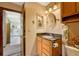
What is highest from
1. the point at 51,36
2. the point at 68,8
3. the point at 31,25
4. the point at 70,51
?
the point at 68,8

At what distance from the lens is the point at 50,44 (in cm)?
161

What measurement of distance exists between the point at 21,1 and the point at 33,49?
48 cm

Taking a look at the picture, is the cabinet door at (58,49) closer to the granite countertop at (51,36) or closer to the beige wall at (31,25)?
the granite countertop at (51,36)

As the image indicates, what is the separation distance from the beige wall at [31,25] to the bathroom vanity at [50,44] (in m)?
0.05

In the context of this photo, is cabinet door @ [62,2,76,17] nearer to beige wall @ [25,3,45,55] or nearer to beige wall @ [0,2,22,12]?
beige wall @ [25,3,45,55]

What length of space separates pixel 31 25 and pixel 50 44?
26cm

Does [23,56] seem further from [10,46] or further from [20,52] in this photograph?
[10,46]

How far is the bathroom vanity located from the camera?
1605 millimetres

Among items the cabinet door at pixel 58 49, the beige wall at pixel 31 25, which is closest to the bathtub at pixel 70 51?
the cabinet door at pixel 58 49

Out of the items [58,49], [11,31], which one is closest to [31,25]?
[11,31]

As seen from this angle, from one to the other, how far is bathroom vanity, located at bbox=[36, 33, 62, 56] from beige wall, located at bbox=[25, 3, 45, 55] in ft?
0.17

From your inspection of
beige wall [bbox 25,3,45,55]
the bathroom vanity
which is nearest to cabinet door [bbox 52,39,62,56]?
the bathroom vanity

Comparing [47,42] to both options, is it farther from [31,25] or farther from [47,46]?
[31,25]

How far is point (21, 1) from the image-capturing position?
1.63 metres
